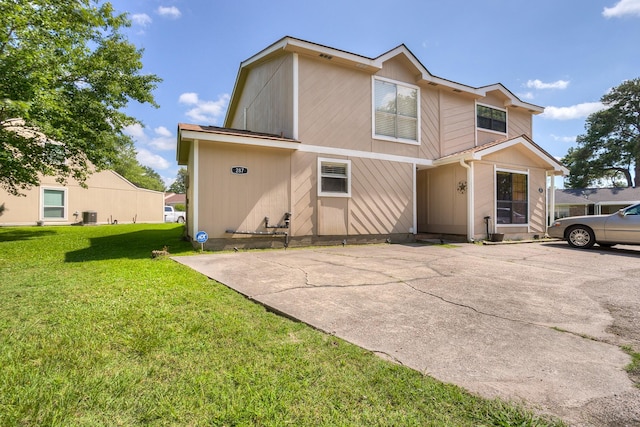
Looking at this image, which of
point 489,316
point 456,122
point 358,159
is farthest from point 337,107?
point 489,316

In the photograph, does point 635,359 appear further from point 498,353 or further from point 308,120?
point 308,120

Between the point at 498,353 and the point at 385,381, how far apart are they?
107cm

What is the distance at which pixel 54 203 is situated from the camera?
17.5m

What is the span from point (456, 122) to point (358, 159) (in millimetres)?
4889

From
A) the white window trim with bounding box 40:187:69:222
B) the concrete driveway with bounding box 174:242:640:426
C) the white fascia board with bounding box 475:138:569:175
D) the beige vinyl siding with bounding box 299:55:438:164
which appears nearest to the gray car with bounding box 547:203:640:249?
the concrete driveway with bounding box 174:242:640:426

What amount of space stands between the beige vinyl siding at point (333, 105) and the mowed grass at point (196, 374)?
6.62 metres

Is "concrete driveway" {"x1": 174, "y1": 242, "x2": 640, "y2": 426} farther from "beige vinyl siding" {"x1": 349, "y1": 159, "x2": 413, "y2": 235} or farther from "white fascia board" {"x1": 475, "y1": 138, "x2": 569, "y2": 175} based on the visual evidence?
"white fascia board" {"x1": 475, "y1": 138, "x2": 569, "y2": 175}

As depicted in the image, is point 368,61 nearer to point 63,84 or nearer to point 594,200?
point 63,84

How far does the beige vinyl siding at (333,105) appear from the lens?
8680 mm

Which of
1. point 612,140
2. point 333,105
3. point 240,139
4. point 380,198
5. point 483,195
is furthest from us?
point 612,140

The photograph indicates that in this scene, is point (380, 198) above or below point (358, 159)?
below

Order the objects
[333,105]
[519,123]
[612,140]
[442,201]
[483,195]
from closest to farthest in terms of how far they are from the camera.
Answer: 1. [333,105]
2. [483,195]
3. [442,201]
4. [519,123]
5. [612,140]

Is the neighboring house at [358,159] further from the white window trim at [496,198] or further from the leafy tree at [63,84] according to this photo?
the leafy tree at [63,84]

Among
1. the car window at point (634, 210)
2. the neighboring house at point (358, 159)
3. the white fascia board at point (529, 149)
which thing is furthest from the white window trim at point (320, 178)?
the car window at point (634, 210)
